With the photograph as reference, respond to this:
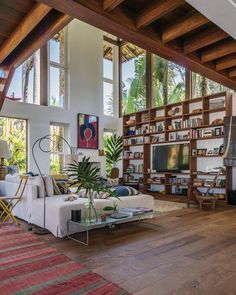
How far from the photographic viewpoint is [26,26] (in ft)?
9.41

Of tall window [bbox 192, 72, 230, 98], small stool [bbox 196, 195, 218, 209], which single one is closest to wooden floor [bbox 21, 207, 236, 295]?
small stool [bbox 196, 195, 218, 209]

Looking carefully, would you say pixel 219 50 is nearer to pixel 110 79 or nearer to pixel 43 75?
pixel 43 75

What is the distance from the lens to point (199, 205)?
19.5 ft

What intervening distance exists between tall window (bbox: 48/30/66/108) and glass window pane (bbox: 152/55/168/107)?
9.57ft

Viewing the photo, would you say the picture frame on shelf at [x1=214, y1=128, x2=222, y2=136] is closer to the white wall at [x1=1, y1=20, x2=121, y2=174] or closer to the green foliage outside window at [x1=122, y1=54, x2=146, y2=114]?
the green foliage outside window at [x1=122, y1=54, x2=146, y2=114]

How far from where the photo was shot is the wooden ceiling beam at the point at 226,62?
3284 millimetres

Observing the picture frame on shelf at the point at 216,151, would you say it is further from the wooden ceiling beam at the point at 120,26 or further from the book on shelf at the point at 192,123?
the wooden ceiling beam at the point at 120,26

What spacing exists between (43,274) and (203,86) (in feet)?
20.9

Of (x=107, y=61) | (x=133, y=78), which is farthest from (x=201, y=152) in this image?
(x=107, y=61)

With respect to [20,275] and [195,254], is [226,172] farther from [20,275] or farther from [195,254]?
[20,275]

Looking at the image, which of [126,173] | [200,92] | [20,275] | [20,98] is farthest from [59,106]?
[20,275]

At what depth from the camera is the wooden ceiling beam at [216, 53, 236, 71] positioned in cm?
328

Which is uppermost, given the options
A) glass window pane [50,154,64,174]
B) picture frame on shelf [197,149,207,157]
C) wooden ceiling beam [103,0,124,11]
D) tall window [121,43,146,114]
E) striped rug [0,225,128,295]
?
tall window [121,43,146,114]

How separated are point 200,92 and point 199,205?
125 inches
